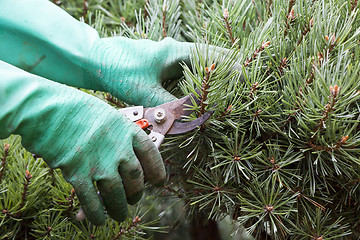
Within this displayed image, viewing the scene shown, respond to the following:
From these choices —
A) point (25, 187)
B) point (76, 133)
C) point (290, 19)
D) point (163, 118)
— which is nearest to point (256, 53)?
point (290, 19)

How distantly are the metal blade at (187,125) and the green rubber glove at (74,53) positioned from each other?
10cm

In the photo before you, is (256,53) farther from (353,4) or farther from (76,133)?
(76,133)

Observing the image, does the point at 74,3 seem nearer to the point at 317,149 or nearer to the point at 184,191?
the point at 184,191

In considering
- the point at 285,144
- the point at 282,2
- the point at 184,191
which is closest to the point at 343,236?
the point at 285,144

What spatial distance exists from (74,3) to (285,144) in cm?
77

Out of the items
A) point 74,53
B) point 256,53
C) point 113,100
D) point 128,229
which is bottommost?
point 128,229

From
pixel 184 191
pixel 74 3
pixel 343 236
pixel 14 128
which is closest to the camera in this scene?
pixel 14 128

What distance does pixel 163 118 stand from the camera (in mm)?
790

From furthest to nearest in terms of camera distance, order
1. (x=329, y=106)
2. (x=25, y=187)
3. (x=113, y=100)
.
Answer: (x=113, y=100)
(x=25, y=187)
(x=329, y=106)

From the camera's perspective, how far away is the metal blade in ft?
2.46

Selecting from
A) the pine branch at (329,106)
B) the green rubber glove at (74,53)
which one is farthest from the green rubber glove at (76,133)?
the pine branch at (329,106)

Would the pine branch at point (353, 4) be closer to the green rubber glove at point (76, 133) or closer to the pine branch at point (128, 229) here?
the green rubber glove at point (76, 133)

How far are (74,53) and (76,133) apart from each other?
0.78ft

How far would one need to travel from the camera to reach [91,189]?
0.75m
